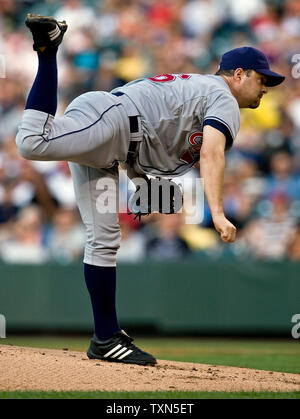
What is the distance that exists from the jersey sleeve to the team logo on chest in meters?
0.13

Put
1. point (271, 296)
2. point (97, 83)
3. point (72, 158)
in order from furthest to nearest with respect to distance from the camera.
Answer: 1. point (97, 83)
2. point (271, 296)
3. point (72, 158)

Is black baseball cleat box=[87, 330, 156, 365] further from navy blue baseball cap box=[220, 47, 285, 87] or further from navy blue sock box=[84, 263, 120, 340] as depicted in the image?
navy blue baseball cap box=[220, 47, 285, 87]

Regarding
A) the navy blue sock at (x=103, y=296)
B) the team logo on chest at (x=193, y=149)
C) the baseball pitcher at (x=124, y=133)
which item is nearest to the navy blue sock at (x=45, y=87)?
the baseball pitcher at (x=124, y=133)

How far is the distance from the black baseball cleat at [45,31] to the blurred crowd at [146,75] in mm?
4641

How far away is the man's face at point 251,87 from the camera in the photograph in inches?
167

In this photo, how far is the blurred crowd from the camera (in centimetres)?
852

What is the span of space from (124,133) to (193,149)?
0.39 meters

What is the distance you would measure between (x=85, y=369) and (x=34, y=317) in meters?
4.61

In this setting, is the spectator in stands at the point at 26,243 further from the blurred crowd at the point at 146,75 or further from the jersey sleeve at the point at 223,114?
the jersey sleeve at the point at 223,114

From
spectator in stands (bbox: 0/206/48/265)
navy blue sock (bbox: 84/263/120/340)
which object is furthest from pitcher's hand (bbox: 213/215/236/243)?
spectator in stands (bbox: 0/206/48/265)

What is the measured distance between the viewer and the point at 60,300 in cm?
853
